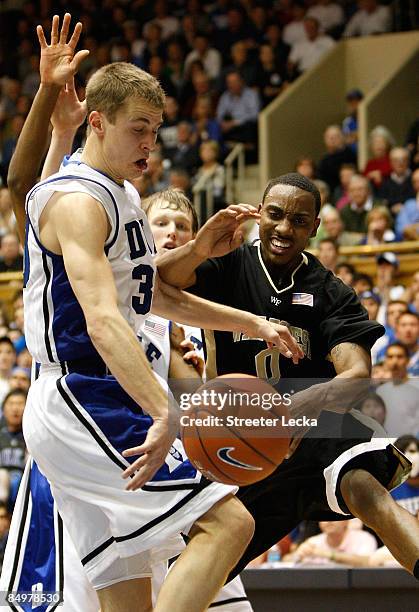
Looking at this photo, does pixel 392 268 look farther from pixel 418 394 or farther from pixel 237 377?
pixel 237 377

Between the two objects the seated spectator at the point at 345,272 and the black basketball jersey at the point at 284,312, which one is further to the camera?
the seated spectator at the point at 345,272

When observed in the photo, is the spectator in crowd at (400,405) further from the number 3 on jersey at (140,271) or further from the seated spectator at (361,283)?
the seated spectator at (361,283)

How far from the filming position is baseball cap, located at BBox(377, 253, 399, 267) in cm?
959

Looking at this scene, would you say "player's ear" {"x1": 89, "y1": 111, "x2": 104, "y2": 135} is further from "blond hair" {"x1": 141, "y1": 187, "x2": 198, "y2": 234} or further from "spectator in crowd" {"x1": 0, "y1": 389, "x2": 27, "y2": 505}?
"spectator in crowd" {"x1": 0, "y1": 389, "x2": 27, "y2": 505}

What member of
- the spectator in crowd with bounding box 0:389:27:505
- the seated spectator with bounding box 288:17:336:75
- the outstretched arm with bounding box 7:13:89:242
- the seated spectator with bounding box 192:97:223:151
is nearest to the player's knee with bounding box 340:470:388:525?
the outstretched arm with bounding box 7:13:89:242

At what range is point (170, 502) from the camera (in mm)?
3467

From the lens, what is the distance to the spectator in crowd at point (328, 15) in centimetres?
1496

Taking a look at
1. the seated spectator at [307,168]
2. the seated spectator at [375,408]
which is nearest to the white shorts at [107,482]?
the seated spectator at [375,408]

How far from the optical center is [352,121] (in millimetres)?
13516

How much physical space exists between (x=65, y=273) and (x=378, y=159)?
8.83 metres

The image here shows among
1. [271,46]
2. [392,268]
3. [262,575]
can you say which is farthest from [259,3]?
[262,575]

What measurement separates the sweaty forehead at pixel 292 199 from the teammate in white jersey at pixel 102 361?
3.21ft

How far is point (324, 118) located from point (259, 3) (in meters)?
2.03

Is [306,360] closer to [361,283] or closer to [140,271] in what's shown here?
[140,271]
